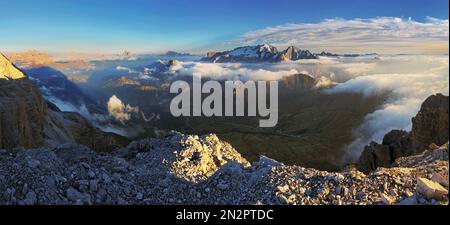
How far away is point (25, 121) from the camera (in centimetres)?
10681

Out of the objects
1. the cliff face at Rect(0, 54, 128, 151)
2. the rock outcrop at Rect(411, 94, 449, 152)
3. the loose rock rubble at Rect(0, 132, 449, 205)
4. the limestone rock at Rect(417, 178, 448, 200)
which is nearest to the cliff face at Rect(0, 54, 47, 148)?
the cliff face at Rect(0, 54, 128, 151)

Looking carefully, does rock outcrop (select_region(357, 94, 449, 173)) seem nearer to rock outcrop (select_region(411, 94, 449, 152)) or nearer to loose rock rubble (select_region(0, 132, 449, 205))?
rock outcrop (select_region(411, 94, 449, 152))

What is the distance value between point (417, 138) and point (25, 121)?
86.6 metres

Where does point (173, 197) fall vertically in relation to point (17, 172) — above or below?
below

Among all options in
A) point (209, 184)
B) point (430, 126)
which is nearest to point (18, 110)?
point (430, 126)

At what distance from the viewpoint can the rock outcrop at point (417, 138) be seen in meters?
78.0

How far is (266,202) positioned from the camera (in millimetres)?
20719

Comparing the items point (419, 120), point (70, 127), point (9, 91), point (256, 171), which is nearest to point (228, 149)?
point (256, 171)

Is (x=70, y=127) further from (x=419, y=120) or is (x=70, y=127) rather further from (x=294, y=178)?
(x=294, y=178)

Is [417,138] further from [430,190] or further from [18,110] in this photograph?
[18,110]
